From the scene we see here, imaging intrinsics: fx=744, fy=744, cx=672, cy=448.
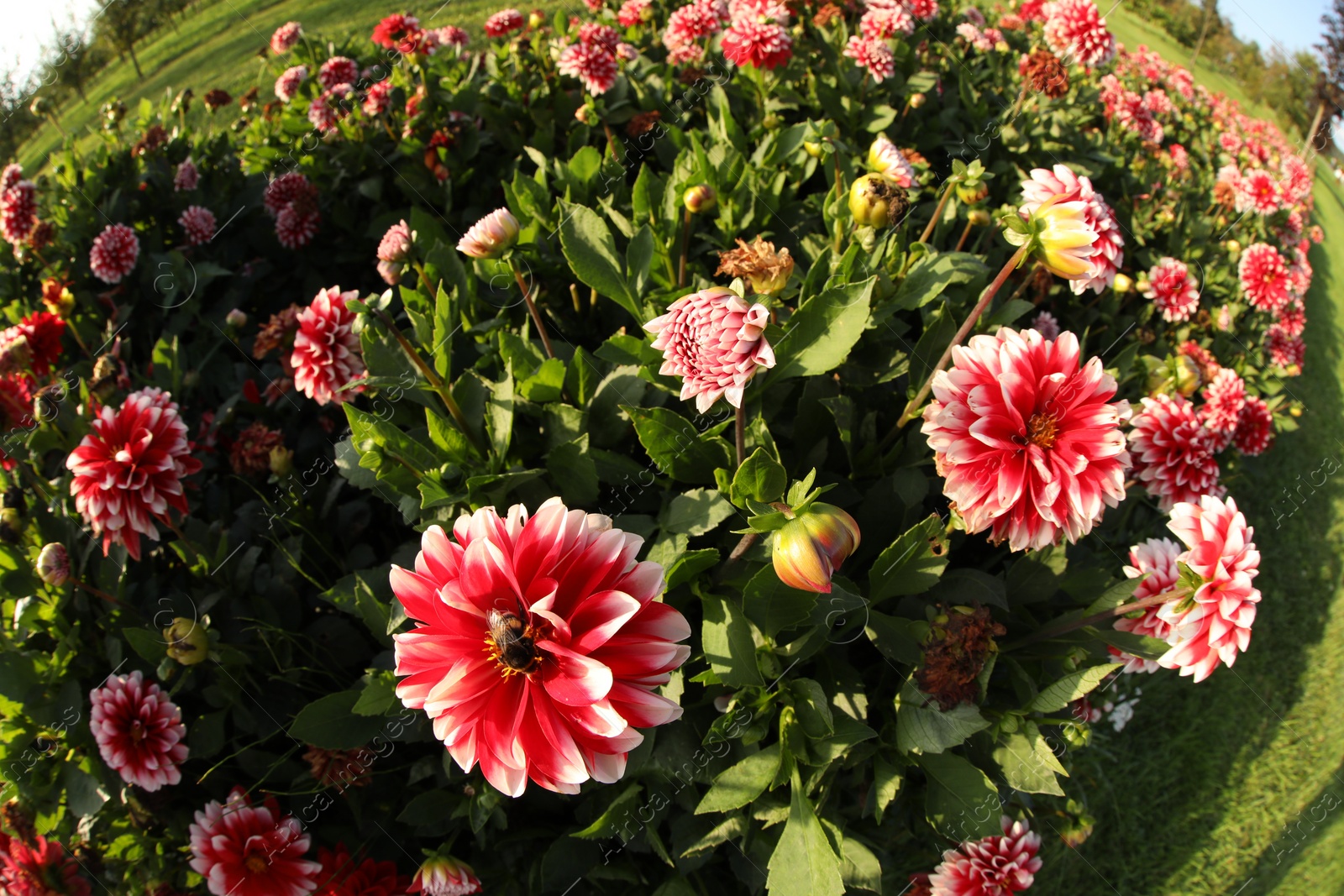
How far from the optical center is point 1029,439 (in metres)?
1.40

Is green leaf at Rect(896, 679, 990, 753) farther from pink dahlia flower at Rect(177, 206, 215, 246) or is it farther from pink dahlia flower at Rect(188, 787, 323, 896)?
pink dahlia flower at Rect(177, 206, 215, 246)

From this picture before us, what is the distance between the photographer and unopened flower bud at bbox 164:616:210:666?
1724mm

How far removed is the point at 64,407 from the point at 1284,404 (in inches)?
209

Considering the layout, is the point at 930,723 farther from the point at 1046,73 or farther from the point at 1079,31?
the point at 1079,31

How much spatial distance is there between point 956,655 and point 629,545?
0.80 m

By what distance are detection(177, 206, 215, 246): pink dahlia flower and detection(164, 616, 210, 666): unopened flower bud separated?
202 centimetres

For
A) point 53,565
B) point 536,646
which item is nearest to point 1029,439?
point 536,646

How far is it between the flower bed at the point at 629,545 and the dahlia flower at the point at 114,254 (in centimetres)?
2

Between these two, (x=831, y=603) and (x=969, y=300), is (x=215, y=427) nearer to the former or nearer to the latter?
(x=831, y=603)

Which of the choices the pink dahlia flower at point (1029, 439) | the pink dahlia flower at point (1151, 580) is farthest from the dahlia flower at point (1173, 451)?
the pink dahlia flower at point (1029, 439)

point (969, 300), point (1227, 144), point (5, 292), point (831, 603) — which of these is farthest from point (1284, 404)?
point (5, 292)

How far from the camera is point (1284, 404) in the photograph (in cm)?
399

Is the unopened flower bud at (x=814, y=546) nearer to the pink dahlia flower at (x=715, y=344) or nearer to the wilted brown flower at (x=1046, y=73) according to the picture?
the pink dahlia flower at (x=715, y=344)

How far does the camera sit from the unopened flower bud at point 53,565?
1.83m
